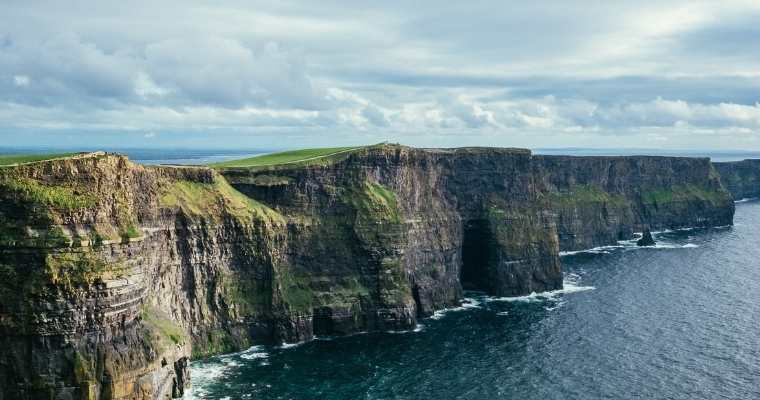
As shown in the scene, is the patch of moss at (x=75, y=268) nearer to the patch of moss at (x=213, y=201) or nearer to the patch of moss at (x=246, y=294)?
the patch of moss at (x=213, y=201)

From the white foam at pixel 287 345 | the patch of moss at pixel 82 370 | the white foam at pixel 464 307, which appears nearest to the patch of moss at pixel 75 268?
the patch of moss at pixel 82 370

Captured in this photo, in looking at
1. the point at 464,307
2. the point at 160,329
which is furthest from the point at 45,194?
the point at 464,307

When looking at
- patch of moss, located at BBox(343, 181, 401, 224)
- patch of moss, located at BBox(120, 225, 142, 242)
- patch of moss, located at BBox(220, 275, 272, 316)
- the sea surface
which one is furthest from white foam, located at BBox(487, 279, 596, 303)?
patch of moss, located at BBox(120, 225, 142, 242)

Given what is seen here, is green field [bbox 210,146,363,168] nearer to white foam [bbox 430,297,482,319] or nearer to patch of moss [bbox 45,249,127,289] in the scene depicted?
white foam [bbox 430,297,482,319]

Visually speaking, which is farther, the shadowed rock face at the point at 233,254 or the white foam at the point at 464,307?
the white foam at the point at 464,307

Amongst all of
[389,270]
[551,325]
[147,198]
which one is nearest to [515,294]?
[551,325]

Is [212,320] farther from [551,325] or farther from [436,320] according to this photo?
[551,325]
